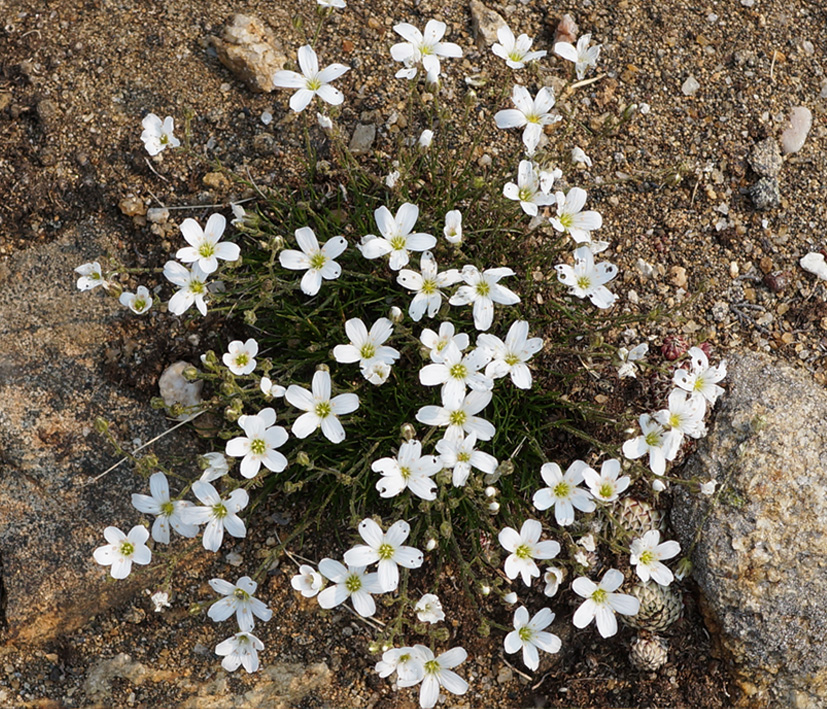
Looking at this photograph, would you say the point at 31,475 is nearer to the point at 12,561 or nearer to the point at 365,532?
the point at 12,561

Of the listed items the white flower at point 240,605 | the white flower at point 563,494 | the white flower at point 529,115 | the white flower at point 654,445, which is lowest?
the white flower at point 240,605

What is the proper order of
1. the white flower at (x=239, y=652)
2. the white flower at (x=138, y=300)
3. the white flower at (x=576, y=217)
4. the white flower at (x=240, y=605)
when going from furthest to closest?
the white flower at (x=138, y=300) < the white flower at (x=576, y=217) < the white flower at (x=239, y=652) < the white flower at (x=240, y=605)

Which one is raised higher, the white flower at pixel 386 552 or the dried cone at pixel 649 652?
the white flower at pixel 386 552

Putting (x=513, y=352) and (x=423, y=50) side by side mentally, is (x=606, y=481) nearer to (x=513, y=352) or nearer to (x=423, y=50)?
(x=513, y=352)

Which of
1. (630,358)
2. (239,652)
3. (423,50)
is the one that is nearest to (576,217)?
(630,358)

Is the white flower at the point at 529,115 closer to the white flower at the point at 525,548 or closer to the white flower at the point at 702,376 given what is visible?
the white flower at the point at 702,376

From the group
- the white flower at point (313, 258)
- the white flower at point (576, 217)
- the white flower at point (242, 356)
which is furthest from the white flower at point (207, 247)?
the white flower at point (576, 217)
